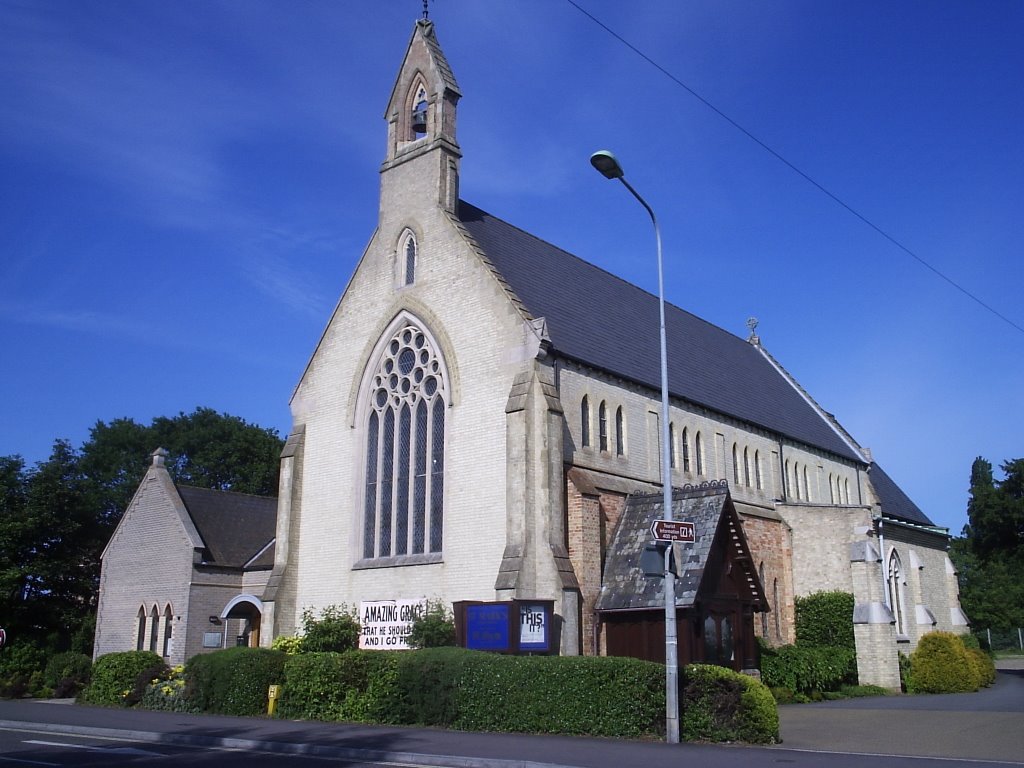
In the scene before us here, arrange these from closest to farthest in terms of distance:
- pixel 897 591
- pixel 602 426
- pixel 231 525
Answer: pixel 602 426
pixel 897 591
pixel 231 525

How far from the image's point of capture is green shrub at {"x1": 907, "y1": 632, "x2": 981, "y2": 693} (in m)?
31.3

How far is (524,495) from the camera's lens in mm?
24422

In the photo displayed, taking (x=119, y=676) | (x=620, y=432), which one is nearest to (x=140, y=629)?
(x=119, y=676)

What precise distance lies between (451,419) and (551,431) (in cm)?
364

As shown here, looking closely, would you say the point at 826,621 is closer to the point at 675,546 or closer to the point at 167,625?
the point at 675,546

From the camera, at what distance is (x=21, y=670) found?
37.2 meters

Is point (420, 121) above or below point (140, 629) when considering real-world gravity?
above

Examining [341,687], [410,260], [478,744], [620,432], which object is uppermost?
[410,260]

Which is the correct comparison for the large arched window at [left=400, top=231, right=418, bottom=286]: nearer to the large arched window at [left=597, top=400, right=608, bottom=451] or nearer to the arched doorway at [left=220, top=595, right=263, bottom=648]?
the large arched window at [left=597, top=400, right=608, bottom=451]

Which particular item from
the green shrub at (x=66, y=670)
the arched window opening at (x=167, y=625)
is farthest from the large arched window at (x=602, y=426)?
the green shrub at (x=66, y=670)

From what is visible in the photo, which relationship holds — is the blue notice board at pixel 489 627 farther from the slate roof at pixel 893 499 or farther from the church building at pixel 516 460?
the slate roof at pixel 893 499

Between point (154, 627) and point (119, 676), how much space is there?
830cm

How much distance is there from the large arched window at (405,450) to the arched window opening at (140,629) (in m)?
11.4

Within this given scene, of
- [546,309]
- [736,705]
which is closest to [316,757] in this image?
[736,705]
